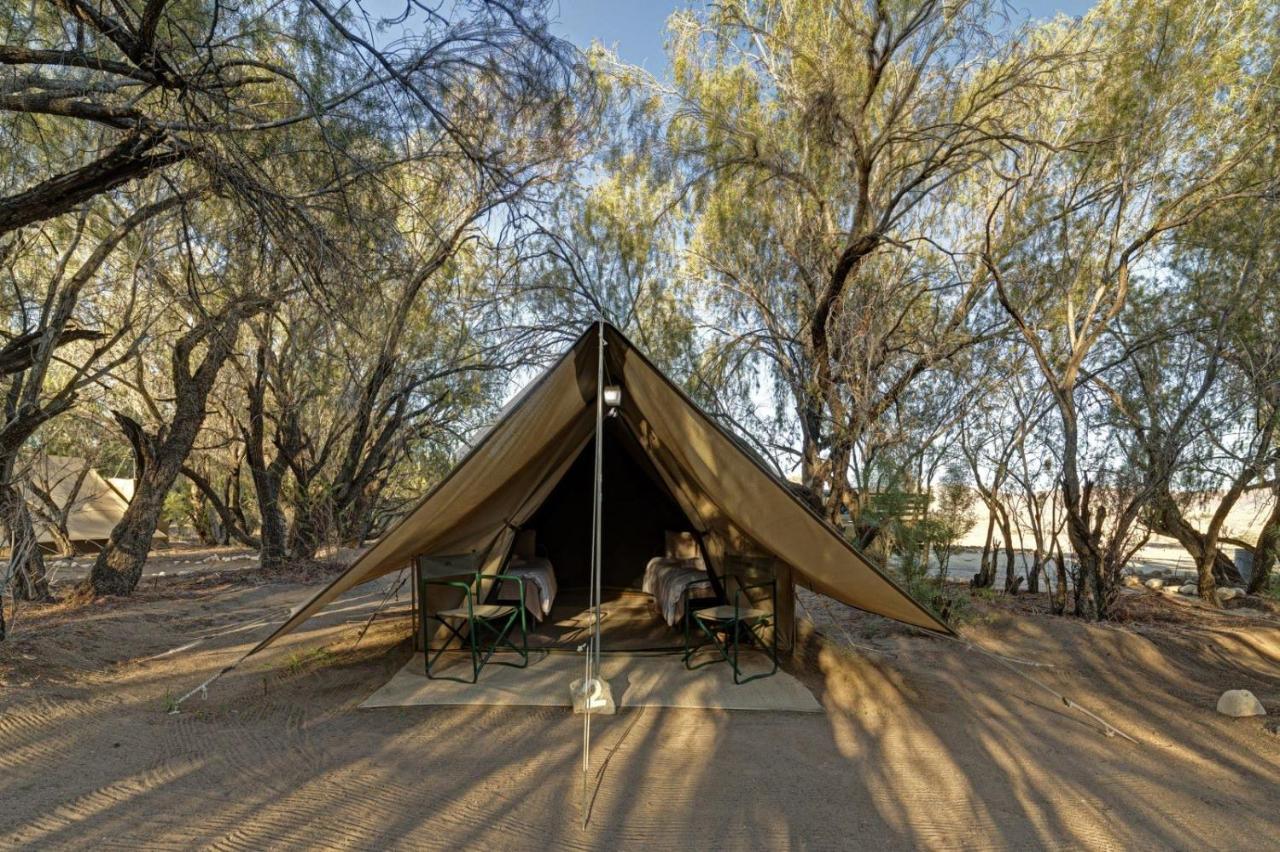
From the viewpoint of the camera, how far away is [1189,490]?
7.16 metres

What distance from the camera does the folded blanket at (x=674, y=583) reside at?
462 cm

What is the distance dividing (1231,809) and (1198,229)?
585 centimetres

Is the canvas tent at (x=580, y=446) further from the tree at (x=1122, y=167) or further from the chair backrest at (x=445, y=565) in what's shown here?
the tree at (x=1122, y=167)

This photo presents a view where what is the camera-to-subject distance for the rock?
348 centimetres

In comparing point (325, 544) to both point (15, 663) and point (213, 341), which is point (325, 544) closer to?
point (213, 341)

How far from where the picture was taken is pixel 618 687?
12.0 feet

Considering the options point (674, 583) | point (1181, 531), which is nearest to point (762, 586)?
point (674, 583)

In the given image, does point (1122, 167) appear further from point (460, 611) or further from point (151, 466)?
point (151, 466)

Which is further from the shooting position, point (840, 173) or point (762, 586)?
point (840, 173)

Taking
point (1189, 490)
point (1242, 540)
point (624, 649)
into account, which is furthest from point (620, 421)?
point (1242, 540)

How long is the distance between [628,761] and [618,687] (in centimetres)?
92

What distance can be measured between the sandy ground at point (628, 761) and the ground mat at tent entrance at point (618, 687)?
0.10 meters

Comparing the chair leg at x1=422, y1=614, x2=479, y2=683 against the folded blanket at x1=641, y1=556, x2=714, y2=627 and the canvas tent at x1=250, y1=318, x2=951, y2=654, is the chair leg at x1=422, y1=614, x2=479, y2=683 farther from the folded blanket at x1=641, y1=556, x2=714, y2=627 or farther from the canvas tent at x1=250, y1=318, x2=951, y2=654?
the folded blanket at x1=641, y1=556, x2=714, y2=627

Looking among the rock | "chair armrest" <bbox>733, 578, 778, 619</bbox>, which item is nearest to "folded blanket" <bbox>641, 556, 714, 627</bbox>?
"chair armrest" <bbox>733, 578, 778, 619</bbox>
